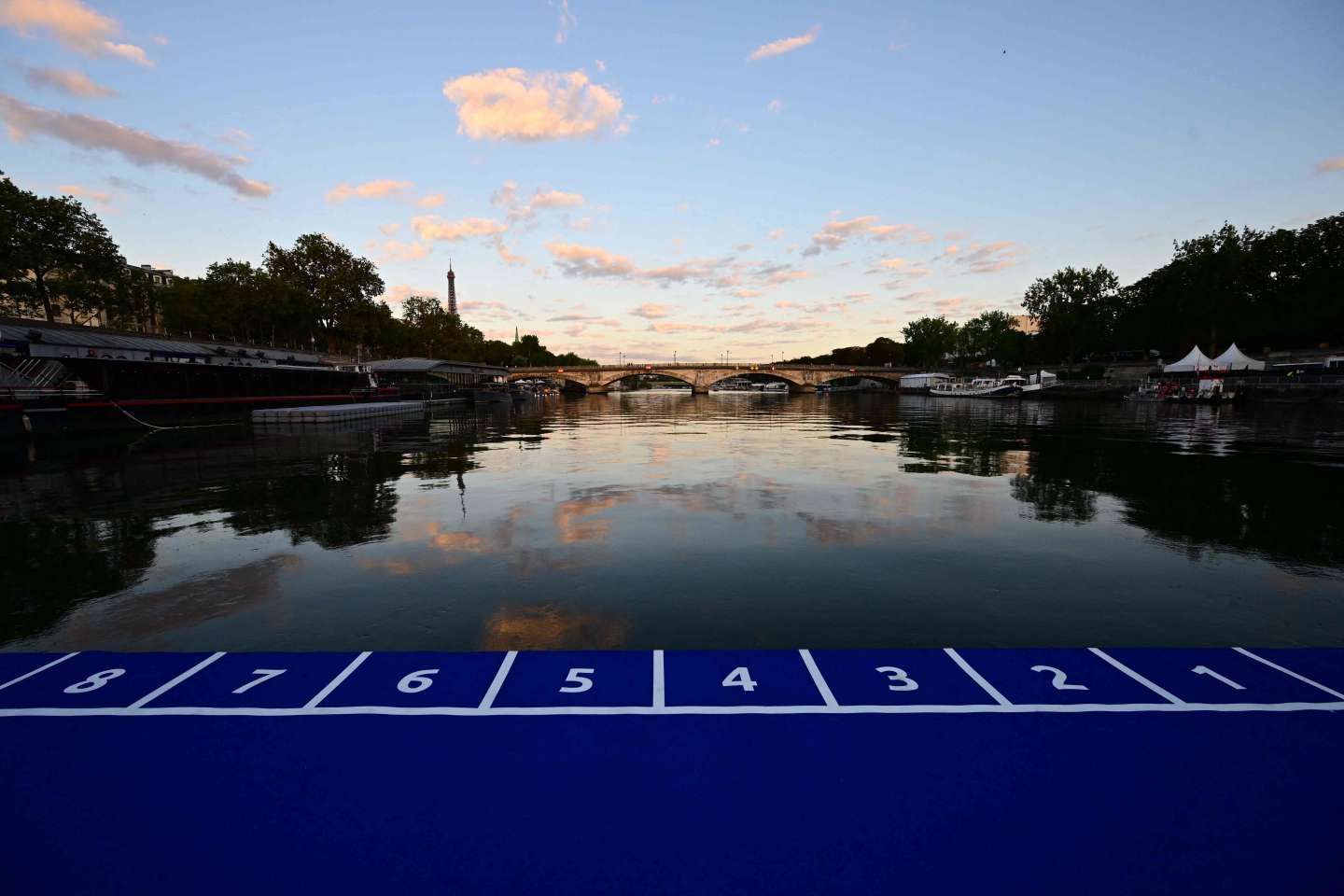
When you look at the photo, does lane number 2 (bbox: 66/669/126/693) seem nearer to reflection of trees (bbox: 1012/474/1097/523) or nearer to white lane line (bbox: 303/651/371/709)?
white lane line (bbox: 303/651/371/709)

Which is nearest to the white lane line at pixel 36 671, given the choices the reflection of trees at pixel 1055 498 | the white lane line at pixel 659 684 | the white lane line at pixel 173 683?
the white lane line at pixel 173 683

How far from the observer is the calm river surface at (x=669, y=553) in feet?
21.9

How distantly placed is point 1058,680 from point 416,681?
5.79m

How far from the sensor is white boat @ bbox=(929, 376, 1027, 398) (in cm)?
8288

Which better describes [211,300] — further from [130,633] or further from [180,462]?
[130,633]

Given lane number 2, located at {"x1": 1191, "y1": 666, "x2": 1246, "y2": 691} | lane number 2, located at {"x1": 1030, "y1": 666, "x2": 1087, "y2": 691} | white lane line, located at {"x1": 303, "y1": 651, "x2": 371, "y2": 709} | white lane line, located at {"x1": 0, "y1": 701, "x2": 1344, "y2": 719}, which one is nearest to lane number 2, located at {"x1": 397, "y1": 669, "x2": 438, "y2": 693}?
white lane line, located at {"x1": 0, "y1": 701, "x2": 1344, "y2": 719}

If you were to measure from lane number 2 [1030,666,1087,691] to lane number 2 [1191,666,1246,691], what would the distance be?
125cm

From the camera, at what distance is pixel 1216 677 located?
5363mm

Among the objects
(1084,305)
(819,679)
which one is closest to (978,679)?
(819,679)

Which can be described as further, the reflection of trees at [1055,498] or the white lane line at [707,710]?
the reflection of trees at [1055,498]

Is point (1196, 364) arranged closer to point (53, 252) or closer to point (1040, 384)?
point (1040, 384)

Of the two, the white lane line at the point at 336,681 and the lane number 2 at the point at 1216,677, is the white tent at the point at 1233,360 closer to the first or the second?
the lane number 2 at the point at 1216,677

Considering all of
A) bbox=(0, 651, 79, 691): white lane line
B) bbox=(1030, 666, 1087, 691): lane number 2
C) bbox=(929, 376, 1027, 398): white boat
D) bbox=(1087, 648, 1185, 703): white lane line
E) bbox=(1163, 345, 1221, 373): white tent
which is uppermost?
bbox=(1163, 345, 1221, 373): white tent

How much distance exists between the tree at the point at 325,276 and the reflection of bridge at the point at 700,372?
48284mm
